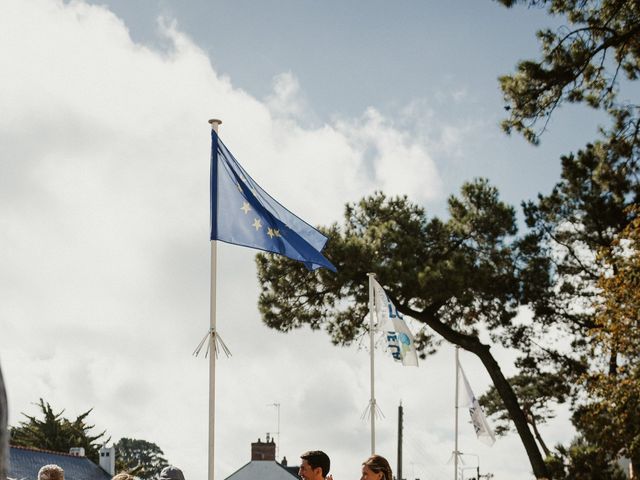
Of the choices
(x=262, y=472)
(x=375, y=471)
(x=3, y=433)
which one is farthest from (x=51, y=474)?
(x=262, y=472)

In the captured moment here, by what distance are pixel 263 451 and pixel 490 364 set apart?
14.8m

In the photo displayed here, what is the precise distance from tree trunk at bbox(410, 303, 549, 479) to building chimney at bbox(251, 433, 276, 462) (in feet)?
46.2

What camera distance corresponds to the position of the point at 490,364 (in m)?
31.0

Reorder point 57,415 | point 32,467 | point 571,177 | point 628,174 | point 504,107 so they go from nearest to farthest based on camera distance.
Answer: point 504,107 < point 628,174 < point 571,177 < point 32,467 < point 57,415

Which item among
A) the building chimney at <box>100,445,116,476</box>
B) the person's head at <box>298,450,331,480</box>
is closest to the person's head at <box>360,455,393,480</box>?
the person's head at <box>298,450,331,480</box>

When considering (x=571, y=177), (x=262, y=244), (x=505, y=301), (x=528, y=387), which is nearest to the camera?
(x=262, y=244)

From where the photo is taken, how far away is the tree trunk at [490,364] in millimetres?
29797

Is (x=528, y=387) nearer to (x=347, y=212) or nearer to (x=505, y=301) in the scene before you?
(x=505, y=301)

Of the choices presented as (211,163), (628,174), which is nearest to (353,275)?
(628,174)

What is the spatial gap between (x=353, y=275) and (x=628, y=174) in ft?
33.2

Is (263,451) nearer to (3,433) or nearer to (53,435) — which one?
(53,435)

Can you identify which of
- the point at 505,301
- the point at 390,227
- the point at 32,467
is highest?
the point at 390,227

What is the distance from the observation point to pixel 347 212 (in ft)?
103

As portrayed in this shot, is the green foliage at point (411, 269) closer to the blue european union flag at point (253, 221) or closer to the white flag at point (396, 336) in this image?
the white flag at point (396, 336)
